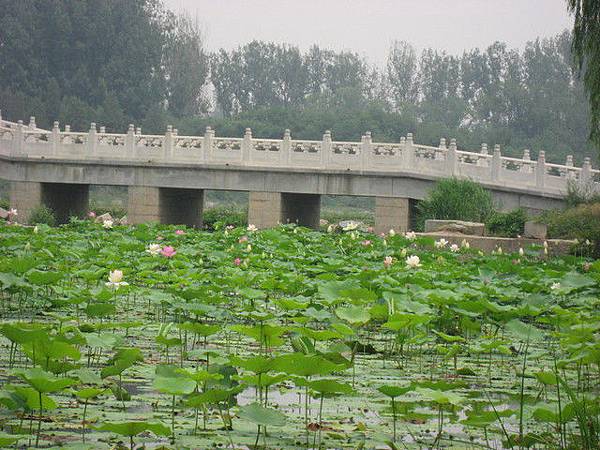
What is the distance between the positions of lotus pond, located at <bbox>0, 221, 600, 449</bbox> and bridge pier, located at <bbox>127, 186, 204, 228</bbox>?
18929 millimetres

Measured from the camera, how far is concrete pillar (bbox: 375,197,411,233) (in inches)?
1038

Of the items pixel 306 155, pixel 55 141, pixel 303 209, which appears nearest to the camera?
pixel 306 155

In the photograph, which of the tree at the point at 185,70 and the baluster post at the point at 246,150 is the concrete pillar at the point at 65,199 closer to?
the baluster post at the point at 246,150

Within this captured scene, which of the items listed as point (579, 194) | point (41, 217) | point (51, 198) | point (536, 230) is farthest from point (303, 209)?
point (536, 230)

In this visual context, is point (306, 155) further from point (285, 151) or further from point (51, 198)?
point (51, 198)

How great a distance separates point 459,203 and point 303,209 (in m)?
9.16

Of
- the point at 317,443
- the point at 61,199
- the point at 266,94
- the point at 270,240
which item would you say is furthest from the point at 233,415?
the point at 266,94

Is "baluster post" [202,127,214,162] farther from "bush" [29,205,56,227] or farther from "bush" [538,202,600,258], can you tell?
"bush" [538,202,600,258]

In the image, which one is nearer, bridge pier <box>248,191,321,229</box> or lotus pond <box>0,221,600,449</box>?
lotus pond <box>0,221,600,449</box>

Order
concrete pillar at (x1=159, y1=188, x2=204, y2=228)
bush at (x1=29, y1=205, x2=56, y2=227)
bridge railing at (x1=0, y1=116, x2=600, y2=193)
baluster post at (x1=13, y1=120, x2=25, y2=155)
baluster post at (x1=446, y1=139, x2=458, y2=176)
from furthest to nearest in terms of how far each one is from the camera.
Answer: concrete pillar at (x1=159, y1=188, x2=204, y2=228), baluster post at (x1=13, y1=120, x2=25, y2=155), bush at (x1=29, y1=205, x2=56, y2=227), baluster post at (x1=446, y1=139, x2=458, y2=176), bridge railing at (x1=0, y1=116, x2=600, y2=193)

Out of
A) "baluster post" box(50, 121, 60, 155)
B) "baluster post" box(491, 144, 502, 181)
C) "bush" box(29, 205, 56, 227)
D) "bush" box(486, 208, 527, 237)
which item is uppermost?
"baluster post" box(50, 121, 60, 155)

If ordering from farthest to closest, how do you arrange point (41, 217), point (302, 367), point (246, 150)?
point (246, 150) < point (41, 217) < point (302, 367)

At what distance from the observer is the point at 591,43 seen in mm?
14078

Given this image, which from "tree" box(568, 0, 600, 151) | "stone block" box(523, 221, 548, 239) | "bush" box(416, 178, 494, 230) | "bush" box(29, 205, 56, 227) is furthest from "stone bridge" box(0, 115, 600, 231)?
"tree" box(568, 0, 600, 151)
